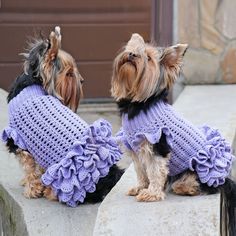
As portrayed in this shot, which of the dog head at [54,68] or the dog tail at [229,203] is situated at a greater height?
the dog head at [54,68]

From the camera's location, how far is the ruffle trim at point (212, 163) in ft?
12.1

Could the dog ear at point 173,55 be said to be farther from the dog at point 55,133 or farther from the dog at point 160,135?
the dog at point 55,133

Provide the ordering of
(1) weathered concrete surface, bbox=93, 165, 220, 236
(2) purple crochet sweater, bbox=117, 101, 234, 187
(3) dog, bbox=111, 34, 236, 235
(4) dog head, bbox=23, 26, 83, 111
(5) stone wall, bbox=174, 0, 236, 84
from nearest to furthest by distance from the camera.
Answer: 1. (1) weathered concrete surface, bbox=93, 165, 220, 236
2. (3) dog, bbox=111, 34, 236, 235
3. (2) purple crochet sweater, bbox=117, 101, 234, 187
4. (4) dog head, bbox=23, 26, 83, 111
5. (5) stone wall, bbox=174, 0, 236, 84

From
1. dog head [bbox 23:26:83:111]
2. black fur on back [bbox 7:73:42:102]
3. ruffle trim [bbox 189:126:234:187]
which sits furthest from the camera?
black fur on back [bbox 7:73:42:102]

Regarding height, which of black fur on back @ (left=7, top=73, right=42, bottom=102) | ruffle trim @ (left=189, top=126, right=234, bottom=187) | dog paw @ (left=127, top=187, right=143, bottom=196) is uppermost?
black fur on back @ (left=7, top=73, right=42, bottom=102)

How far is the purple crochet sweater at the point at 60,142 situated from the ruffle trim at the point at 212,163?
1.87 feet

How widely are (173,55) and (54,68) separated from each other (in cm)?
83

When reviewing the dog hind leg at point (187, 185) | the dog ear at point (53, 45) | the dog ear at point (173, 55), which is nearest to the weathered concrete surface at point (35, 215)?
the dog hind leg at point (187, 185)

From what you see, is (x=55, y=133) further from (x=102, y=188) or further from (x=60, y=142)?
(x=102, y=188)

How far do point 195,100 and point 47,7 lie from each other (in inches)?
87.0

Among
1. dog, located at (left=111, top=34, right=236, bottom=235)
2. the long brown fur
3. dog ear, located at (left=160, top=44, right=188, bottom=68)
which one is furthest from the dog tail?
the long brown fur

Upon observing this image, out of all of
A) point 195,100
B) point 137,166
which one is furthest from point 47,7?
Answer: point 137,166

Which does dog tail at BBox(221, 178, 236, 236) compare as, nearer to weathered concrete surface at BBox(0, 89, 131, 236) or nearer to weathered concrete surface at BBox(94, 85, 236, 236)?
weathered concrete surface at BBox(94, 85, 236, 236)

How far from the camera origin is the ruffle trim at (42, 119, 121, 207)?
3.87 m
